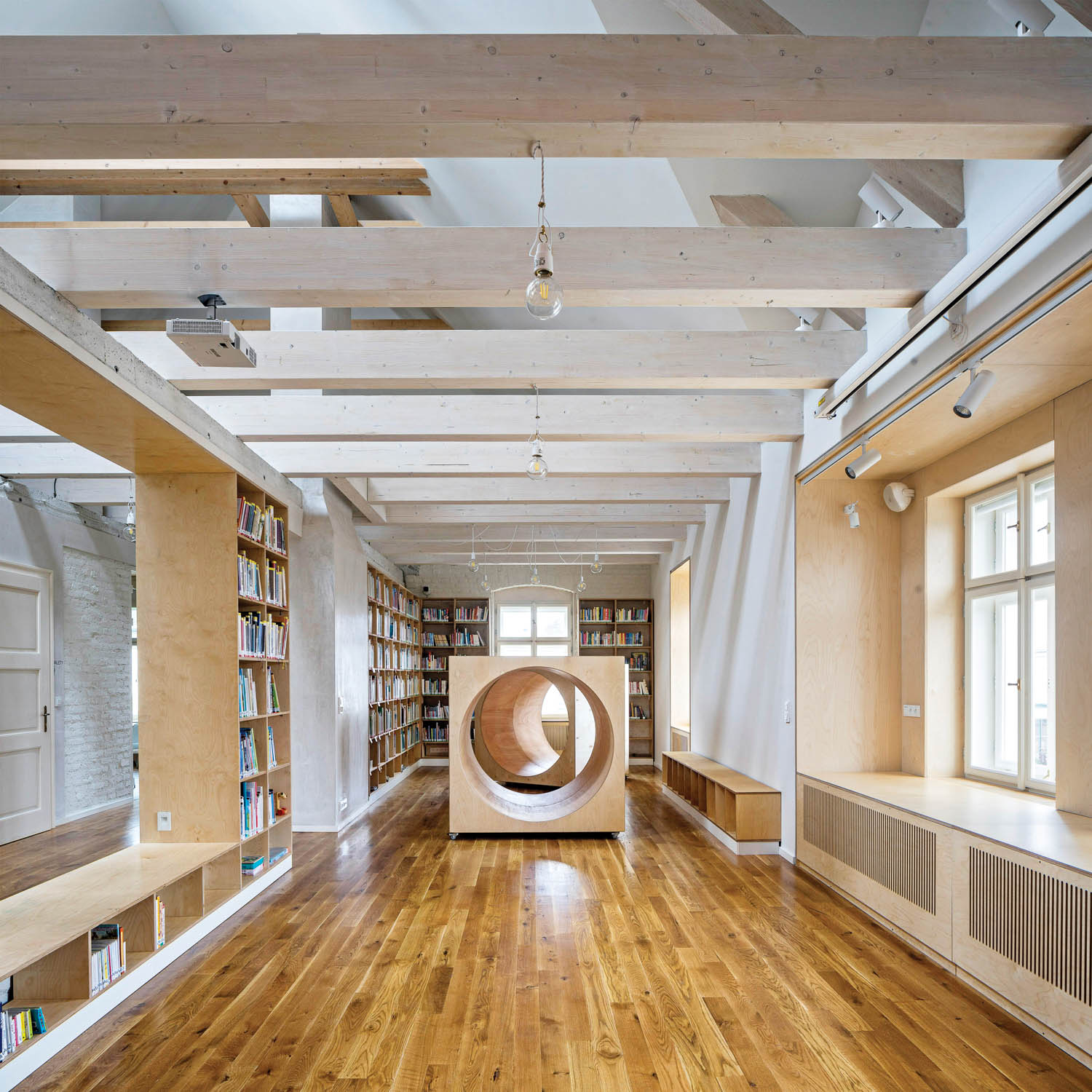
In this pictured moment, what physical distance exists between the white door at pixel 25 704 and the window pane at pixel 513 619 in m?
6.80

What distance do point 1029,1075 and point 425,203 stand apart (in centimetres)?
693

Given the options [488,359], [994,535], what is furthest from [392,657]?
[994,535]

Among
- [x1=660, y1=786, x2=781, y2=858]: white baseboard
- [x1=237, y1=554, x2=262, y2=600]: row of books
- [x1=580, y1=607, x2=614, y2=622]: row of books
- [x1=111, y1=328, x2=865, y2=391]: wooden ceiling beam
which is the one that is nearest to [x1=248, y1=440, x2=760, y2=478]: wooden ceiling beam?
[x1=237, y1=554, x2=262, y2=600]: row of books

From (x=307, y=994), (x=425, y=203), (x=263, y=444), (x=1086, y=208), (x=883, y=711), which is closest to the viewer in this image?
(x=1086, y=208)

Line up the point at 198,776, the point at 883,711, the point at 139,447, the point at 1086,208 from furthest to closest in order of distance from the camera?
the point at 883,711, the point at 198,776, the point at 139,447, the point at 1086,208

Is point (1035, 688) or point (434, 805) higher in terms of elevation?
point (1035, 688)

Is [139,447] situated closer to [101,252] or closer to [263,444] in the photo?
[101,252]

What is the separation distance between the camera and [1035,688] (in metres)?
5.15

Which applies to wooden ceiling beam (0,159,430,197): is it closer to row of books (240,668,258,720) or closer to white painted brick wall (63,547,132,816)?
row of books (240,668,258,720)

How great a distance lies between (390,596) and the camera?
11570 mm

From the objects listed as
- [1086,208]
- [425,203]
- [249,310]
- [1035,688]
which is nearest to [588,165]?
[425,203]

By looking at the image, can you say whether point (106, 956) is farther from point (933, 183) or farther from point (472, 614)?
point (472, 614)

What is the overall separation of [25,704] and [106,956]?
503 centimetres

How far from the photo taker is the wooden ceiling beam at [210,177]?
5816mm
